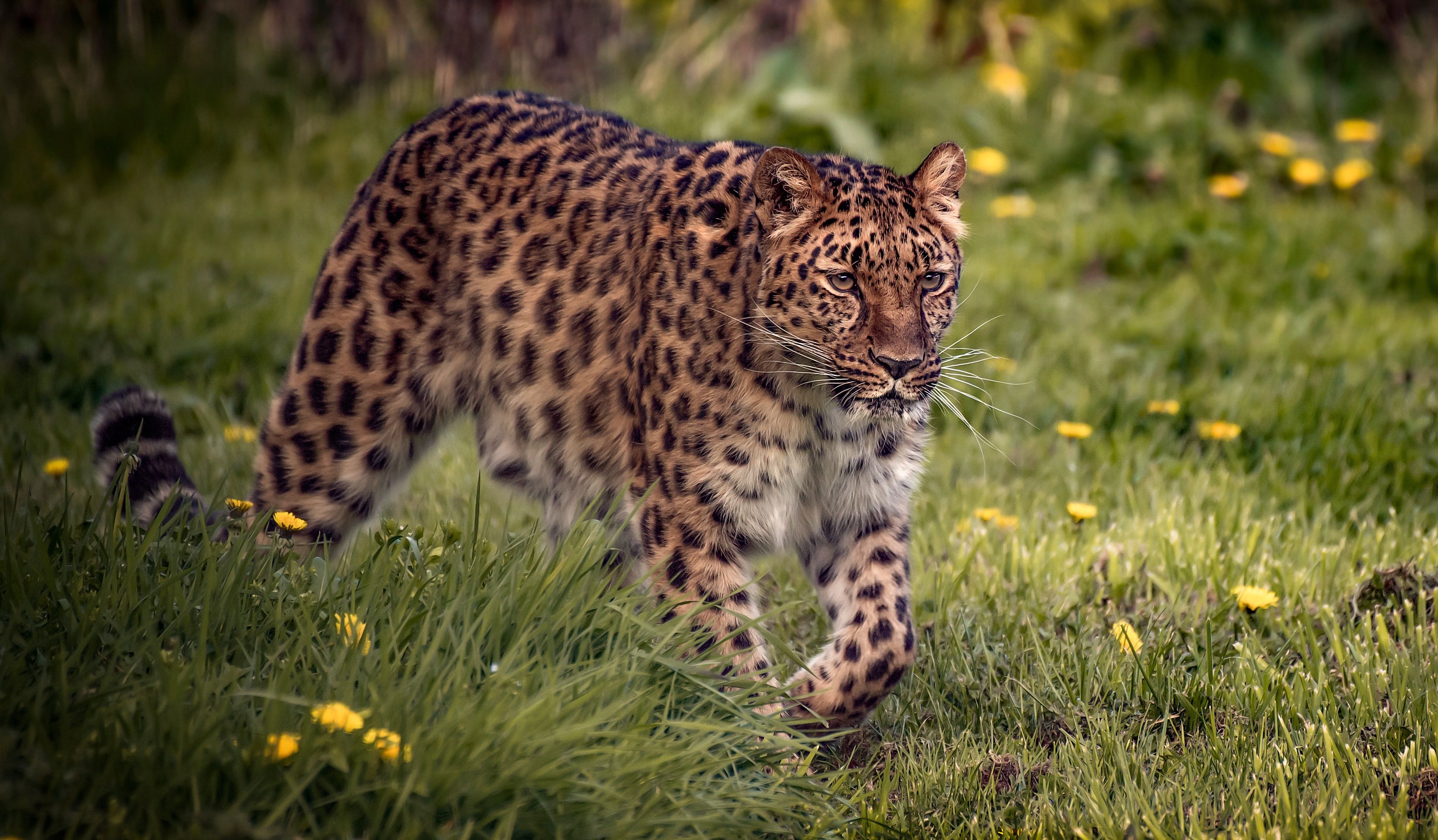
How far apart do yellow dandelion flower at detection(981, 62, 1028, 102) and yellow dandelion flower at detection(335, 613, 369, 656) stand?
7345 mm

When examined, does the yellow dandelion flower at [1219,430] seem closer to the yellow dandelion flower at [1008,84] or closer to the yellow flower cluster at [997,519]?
the yellow flower cluster at [997,519]

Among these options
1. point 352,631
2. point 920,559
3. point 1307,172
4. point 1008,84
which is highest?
point 1008,84

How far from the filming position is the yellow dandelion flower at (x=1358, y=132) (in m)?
8.32

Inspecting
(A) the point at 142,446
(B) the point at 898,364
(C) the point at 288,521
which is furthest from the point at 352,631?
(A) the point at 142,446

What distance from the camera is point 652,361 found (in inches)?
150

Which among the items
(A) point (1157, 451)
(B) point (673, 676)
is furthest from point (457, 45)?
(B) point (673, 676)

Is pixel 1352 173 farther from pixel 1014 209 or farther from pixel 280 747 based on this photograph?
pixel 280 747

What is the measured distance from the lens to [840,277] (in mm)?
3500

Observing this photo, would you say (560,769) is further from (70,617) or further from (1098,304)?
(1098,304)

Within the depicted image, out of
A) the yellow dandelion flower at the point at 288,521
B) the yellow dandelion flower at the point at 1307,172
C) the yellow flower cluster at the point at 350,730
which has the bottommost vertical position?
the yellow dandelion flower at the point at 288,521

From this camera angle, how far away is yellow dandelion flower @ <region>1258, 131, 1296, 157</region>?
27.3 feet

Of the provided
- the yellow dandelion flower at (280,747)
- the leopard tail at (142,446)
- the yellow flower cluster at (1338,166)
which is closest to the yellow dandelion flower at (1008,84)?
the yellow flower cluster at (1338,166)

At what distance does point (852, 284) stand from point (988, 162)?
17.4 feet

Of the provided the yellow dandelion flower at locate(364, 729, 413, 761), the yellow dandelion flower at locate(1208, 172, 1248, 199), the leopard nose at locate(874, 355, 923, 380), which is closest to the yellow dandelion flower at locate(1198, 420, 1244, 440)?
the leopard nose at locate(874, 355, 923, 380)
